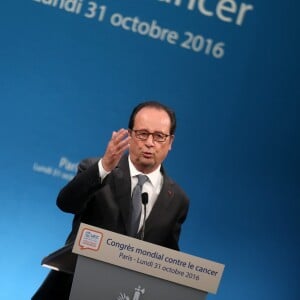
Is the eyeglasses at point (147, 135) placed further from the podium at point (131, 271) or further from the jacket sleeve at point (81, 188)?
the podium at point (131, 271)

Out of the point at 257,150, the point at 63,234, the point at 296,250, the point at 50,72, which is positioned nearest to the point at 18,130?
the point at 50,72

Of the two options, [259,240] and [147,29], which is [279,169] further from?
[147,29]

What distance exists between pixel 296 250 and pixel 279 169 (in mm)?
521

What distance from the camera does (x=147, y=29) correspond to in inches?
131

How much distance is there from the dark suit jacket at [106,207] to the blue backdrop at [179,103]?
2.25ft

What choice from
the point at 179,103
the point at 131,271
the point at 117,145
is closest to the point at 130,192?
the point at 117,145

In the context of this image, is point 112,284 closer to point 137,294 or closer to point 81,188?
point 137,294

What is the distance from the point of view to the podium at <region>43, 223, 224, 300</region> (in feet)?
7.45

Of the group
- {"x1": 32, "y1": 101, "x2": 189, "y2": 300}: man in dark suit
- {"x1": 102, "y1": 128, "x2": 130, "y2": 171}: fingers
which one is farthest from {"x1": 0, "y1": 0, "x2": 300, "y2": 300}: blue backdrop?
{"x1": 102, "y1": 128, "x2": 130, "y2": 171}: fingers

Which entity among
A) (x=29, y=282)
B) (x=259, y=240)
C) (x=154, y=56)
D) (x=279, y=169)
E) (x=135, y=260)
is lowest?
(x=29, y=282)

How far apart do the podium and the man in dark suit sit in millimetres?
363

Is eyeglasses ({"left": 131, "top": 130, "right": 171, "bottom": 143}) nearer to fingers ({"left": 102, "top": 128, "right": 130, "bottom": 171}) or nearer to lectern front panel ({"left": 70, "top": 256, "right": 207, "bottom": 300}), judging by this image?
fingers ({"left": 102, "top": 128, "right": 130, "bottom": 171})

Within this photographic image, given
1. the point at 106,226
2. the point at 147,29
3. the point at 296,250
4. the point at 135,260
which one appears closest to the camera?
the point at 135,260

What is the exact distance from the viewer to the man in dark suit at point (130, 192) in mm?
2639
